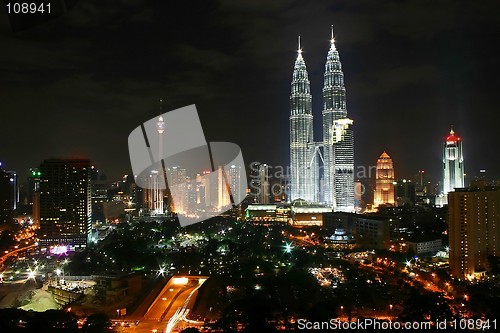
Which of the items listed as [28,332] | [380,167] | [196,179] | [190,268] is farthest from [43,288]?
[380,167]

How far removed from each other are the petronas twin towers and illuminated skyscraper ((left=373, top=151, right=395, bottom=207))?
157 centimetres

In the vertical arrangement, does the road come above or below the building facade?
below

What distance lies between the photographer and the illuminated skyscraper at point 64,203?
897 cm

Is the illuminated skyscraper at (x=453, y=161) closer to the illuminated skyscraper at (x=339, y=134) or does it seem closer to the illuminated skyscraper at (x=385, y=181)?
the illuminated skyscraper at (x=385, y=181)

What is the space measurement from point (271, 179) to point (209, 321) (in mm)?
11723

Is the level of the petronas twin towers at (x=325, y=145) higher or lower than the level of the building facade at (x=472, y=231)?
higher

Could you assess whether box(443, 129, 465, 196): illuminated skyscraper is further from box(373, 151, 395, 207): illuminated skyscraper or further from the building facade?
the building facade

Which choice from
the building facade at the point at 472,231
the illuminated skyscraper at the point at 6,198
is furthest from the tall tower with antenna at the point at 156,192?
the building facade at the point at 472,231

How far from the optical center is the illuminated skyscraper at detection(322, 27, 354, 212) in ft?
41.4

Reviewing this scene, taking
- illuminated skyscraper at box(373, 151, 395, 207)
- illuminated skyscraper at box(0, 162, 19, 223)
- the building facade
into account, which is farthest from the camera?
illuminated skyscraper at box(373, 151, 395, 207)

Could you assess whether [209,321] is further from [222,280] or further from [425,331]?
[425,331]

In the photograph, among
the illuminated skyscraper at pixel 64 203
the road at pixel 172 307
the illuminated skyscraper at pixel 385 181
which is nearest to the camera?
the road at pixel 172 307

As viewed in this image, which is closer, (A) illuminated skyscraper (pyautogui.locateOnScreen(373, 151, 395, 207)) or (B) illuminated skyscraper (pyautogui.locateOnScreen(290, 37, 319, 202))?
(B) illuminated skyscraper (pyautogui.locateOnScreen(290, 37, 319, 202))

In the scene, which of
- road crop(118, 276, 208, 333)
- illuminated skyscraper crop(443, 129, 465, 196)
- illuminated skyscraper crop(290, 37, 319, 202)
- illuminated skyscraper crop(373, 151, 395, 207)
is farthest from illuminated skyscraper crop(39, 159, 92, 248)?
illuminated skyscraper crop(443, 129, 465, 196)
